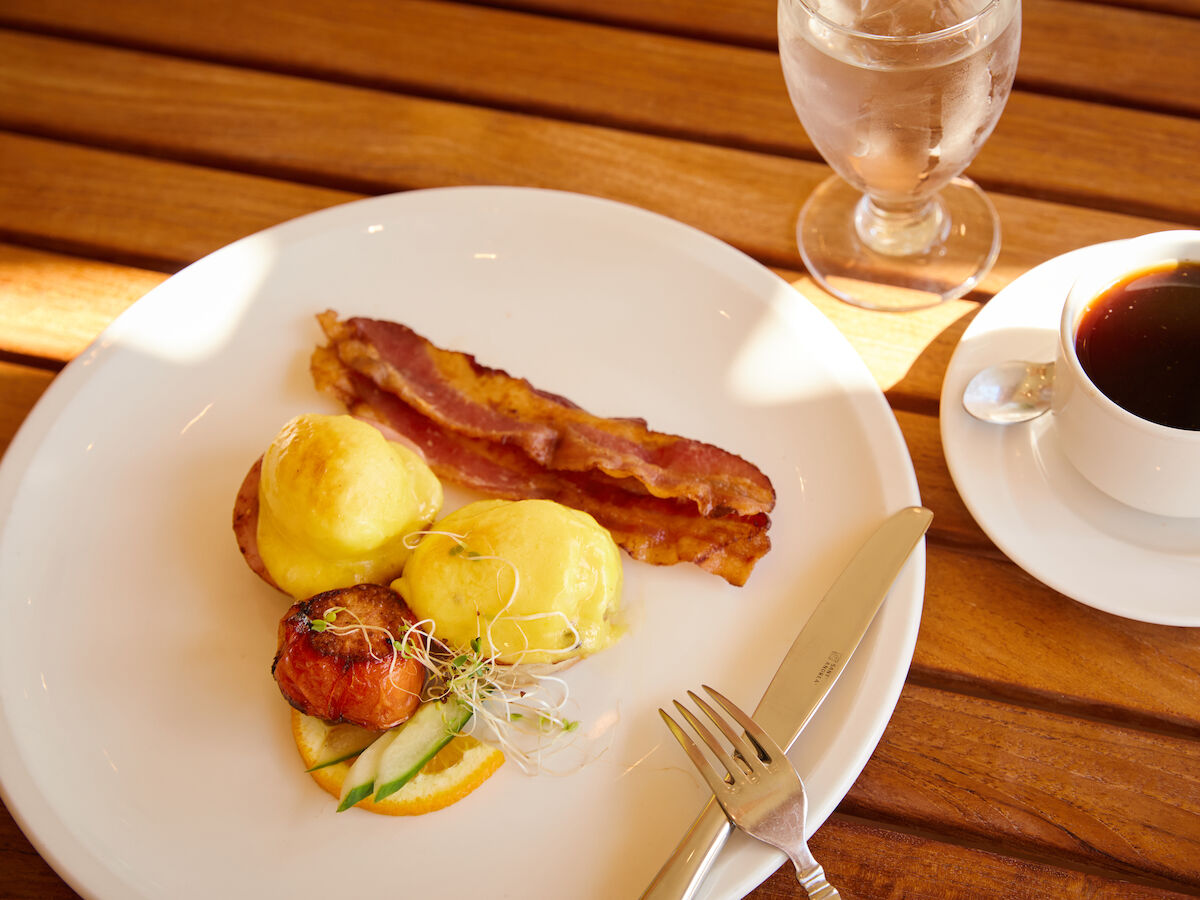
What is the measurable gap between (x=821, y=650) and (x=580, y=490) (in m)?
0.35

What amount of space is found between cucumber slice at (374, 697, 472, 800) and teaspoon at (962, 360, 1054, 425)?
2.16ft

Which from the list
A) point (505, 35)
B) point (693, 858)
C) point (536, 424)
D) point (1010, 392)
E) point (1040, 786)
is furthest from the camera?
point (505, 35)

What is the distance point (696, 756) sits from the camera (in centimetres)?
96

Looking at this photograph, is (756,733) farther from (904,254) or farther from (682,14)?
(682,14)

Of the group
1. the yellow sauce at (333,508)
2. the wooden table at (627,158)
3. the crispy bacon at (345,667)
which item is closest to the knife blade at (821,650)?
the wooden table at (627,158)

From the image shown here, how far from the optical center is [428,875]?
37.5 inches

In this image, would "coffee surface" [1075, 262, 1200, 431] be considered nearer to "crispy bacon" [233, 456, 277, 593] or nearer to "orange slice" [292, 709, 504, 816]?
"orange slice" [292, 709, 504, 816]

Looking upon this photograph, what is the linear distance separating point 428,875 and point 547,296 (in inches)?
29.2

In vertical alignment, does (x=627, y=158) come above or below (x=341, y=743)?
above

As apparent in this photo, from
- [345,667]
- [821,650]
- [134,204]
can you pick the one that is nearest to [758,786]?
[821,650]

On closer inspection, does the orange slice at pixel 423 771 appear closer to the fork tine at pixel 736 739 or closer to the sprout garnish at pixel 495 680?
the sprout garnish at pixel 495 680

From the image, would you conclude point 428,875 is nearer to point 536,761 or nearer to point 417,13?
point 536,761

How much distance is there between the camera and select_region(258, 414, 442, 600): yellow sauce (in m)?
1.07

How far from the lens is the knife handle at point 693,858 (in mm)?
887
